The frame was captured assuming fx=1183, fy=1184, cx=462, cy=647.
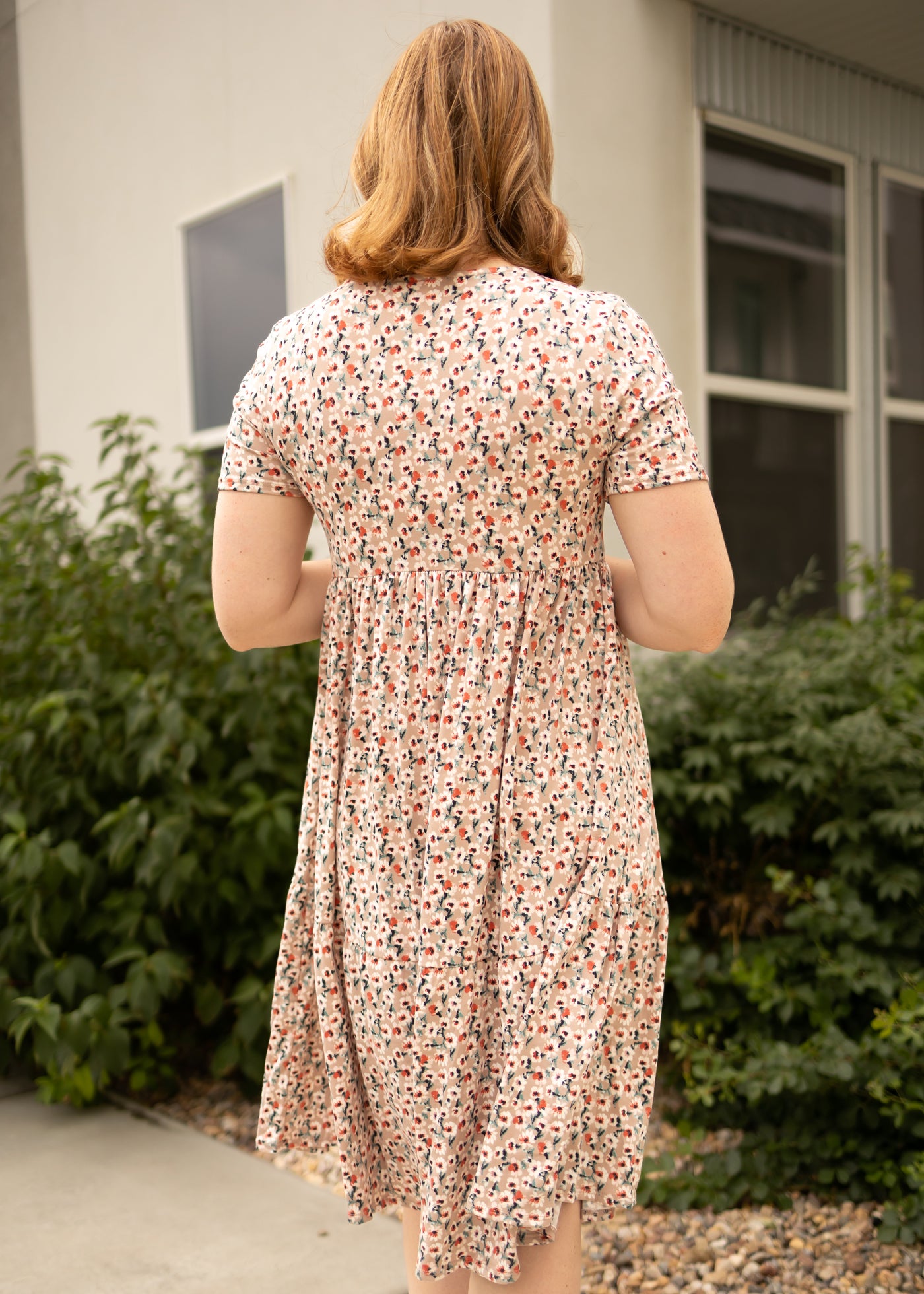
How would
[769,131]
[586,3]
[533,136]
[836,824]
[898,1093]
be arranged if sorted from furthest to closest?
[769,131]
[586,3]
[836,824]
[898,1093]
[533,136]

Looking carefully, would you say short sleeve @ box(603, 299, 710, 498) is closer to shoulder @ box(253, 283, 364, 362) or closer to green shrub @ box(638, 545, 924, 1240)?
shoulder @ box(253, 283, 364, 362)

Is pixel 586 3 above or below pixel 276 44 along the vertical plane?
below

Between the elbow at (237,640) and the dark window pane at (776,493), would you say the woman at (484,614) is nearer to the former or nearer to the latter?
the elbow at (237,640)

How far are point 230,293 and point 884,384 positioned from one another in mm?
3017

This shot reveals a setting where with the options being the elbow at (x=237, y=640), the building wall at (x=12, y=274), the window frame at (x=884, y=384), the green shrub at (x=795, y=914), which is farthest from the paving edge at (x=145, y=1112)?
the building wall at (x=12, y=274)

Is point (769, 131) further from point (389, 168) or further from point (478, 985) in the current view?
point (478, 985)

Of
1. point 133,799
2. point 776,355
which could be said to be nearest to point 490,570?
point 133,799

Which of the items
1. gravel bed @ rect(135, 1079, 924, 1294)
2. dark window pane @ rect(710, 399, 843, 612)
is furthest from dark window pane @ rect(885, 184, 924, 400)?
gravel bed @ rect(135, 1079, 924, 1294)

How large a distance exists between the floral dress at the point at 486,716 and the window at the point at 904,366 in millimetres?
4460

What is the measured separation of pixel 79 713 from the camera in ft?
10.6

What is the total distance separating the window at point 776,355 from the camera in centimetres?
473

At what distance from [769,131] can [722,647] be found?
233 centimetres

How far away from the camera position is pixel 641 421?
132 centimetres

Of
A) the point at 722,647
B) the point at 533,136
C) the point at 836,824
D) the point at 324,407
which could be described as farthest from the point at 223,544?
the point at 722,647
